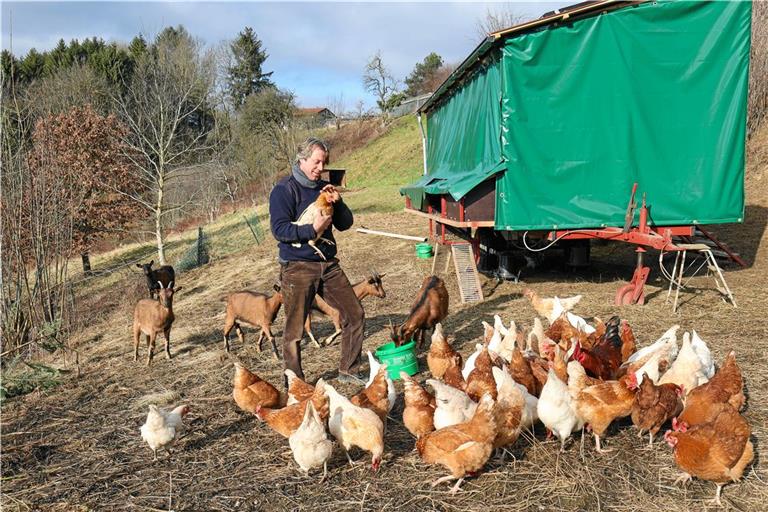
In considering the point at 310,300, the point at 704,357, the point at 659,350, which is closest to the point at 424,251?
the point at 310,300

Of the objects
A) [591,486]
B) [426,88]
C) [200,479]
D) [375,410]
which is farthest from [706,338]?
[426,88]

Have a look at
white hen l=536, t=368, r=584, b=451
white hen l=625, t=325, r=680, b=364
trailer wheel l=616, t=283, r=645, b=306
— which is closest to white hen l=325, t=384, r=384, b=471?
white hen l=536, t=368, r=584, b=451

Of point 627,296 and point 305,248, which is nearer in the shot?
point 305,248

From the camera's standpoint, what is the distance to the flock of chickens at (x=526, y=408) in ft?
11.0

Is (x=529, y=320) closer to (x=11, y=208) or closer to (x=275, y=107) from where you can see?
(x=11, y=208)

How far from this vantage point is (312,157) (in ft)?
15.9

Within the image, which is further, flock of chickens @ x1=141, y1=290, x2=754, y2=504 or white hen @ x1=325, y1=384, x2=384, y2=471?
white hen @ x1=325, y1=384, x2=384, y2=471

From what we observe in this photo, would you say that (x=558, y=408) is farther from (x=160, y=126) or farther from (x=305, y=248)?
(x=160, y=126)

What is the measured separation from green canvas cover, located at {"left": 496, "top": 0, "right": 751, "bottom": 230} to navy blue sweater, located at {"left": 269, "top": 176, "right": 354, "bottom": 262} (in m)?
3.53

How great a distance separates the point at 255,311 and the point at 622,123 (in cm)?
580

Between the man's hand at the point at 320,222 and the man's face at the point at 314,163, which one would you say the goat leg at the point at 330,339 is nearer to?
the man's hand at the point at 320,222

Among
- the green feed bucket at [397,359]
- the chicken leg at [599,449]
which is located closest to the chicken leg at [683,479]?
the chicken leg at [599,449]

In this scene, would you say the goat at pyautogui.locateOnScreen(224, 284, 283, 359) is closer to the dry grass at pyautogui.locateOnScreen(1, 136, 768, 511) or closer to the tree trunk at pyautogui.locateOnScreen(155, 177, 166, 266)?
the dry grass at pyautogui.locateOnScreen(1, 136, 768, 511)

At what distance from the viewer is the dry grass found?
351 cm
